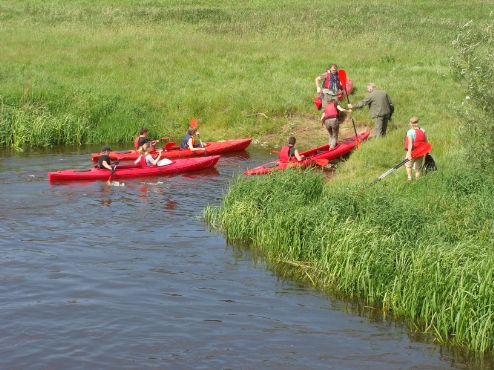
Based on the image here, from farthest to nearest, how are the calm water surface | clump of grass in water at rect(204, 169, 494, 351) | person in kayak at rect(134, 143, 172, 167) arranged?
1. person in kayak at rect(134, 143, 172, 167)
2. clump of grass in water at rect(204, 169, 494, 351)
3. the calm water surface

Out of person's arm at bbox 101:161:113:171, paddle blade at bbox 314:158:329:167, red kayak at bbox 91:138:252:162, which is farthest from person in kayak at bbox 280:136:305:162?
person's arm at bbox 101:161:113:171

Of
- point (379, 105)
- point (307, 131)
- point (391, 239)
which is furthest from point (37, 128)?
point (391, 239)

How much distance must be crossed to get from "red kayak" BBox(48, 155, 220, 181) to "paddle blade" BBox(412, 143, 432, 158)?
598 centimetres

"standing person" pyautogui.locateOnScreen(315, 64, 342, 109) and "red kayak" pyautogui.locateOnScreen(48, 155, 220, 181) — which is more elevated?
"standing person" pyautogui.locateOnScreen(315, 64, 342, 109)

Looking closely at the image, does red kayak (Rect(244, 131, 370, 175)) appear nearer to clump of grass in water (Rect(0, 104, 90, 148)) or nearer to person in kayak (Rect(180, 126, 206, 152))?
Result: person in kayak (Rect(180, 126, 206, 152))

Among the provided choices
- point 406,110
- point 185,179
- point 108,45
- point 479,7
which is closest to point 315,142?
point 406,110

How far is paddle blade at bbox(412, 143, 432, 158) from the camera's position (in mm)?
14191

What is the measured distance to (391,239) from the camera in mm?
10422

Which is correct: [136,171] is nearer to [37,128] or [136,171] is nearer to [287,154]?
[287,154]

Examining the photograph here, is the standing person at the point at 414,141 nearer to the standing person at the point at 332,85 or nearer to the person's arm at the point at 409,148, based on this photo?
the person's arm at the point at 409,148

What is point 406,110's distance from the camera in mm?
22188

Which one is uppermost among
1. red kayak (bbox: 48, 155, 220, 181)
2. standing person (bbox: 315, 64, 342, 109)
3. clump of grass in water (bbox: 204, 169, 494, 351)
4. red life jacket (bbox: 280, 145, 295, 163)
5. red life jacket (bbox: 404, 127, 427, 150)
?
standing person (bbox: 315, 64, 342, 109)

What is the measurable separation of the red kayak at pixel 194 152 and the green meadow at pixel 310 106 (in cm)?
176

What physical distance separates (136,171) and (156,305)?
7720 millimetres
